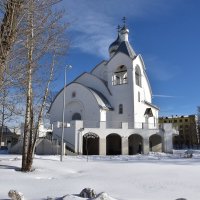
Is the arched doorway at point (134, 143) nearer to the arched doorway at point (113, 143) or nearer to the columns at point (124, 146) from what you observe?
the arched doorway at point (113, 143)

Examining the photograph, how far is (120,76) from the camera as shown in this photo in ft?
146

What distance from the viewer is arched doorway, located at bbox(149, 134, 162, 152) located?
40.2 metres

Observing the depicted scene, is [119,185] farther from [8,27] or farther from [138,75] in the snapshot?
[138,75]

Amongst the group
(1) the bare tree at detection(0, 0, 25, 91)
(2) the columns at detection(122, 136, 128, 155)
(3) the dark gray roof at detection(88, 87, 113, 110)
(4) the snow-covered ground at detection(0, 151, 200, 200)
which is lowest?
(4) the snow-covered ground at detection(0, 151, 200, 200)

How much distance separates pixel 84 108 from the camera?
39438 millimetres

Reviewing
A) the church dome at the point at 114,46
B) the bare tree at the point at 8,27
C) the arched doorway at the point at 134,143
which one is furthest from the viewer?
the church dome at the point at 114,46

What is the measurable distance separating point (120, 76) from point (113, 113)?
654cm

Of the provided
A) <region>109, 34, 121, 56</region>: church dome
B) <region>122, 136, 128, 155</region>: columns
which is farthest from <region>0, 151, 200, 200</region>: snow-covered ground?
<region>109, 34, 121, 56</region>: church dome

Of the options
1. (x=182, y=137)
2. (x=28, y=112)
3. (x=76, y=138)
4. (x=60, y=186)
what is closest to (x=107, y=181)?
(x=60, y=186)

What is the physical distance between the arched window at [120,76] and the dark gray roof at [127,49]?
187 centimetres

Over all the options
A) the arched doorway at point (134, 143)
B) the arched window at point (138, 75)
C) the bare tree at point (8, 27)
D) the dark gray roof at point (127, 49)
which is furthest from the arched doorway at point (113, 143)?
the bare tree at point (8, 27)

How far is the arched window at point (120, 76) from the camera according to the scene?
140 feet

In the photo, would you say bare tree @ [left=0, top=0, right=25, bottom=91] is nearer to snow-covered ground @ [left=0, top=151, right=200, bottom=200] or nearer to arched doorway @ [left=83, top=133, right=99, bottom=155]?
snow-covered ground @ [left=0, top=151, right=200, bottom=200]

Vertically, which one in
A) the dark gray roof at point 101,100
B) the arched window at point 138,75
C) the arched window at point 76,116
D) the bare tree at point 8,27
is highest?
the arched window at point 138,75
